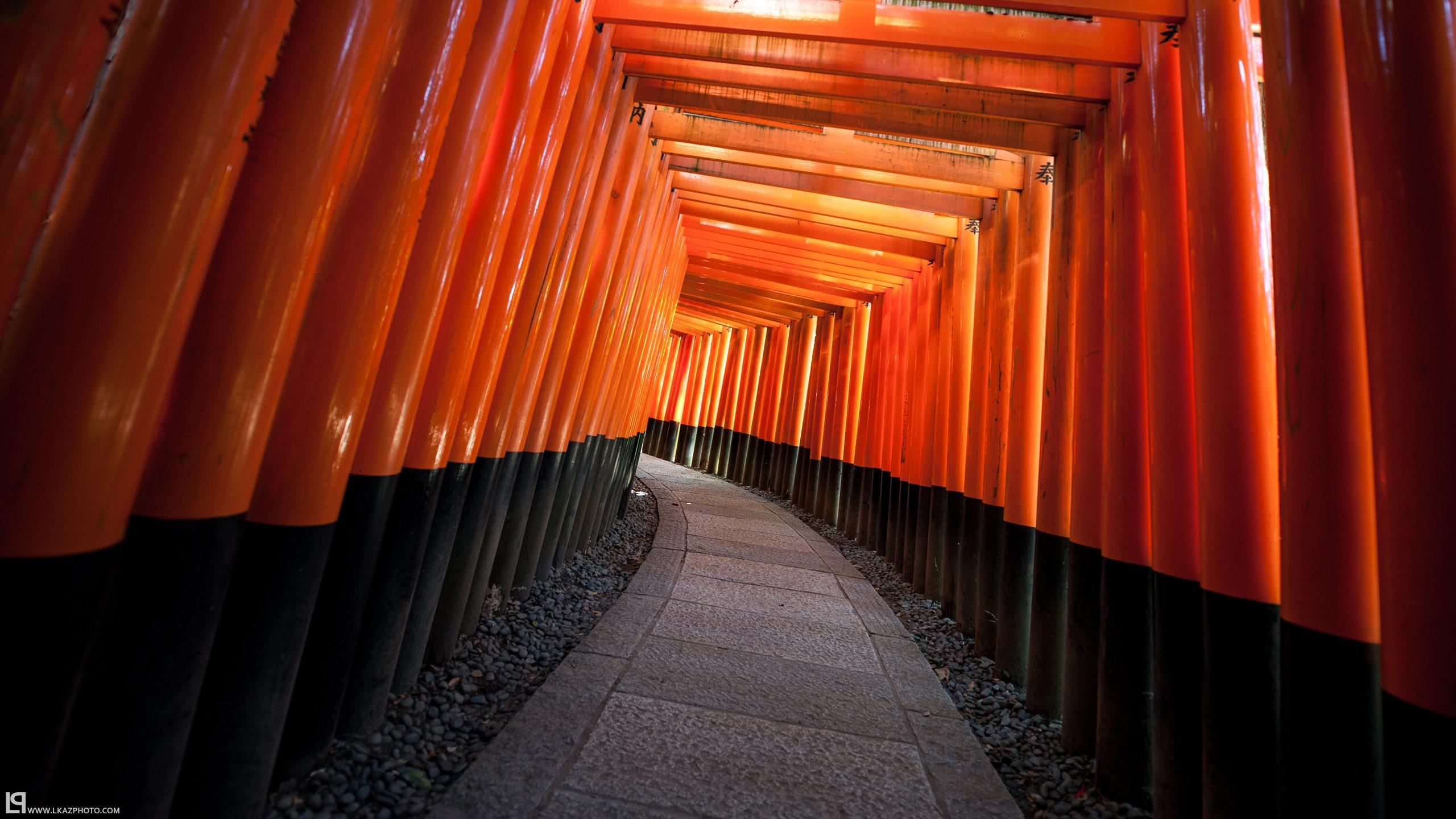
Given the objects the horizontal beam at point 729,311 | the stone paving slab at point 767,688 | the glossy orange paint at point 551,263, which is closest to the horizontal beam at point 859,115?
the glossy orange paint at point 551,263

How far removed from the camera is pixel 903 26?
10.3ft

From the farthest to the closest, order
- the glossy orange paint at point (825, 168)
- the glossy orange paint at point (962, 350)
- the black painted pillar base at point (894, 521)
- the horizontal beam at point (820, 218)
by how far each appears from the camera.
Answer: the black painted pillar base at point (894, 521) → the horizontal beam at point (820, 218) → the glossy orange paint at point (962, 350) → the glossy orange paint at point (825, 168)

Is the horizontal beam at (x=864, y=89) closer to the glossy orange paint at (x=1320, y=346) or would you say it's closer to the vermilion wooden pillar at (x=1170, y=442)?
the vermilion wooden pillar at (x=1170, y=442)

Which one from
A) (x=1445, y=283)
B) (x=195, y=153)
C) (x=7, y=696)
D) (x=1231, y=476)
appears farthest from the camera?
(x=1231, y=476)

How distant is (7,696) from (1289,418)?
3.16 m

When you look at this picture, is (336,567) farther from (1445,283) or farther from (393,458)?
(1445,283)

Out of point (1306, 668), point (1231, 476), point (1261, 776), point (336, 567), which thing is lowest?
point (1261, 776)

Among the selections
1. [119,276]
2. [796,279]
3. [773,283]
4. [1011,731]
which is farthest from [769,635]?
[773,283]

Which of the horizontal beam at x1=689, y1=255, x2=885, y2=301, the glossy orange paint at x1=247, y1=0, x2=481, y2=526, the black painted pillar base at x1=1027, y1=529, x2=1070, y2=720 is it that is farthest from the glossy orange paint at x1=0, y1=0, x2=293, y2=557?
the horizontal beam at x1=689, y1=255, x2=885, y2=301

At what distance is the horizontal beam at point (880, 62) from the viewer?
10.9 feet

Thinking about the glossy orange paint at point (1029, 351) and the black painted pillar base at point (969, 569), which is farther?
the black painted pillar base at point (969, 569)

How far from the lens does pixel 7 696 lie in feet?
3.45

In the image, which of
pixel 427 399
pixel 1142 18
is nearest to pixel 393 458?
pixel 427 399

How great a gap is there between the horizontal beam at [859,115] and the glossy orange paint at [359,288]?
2.79 metres
